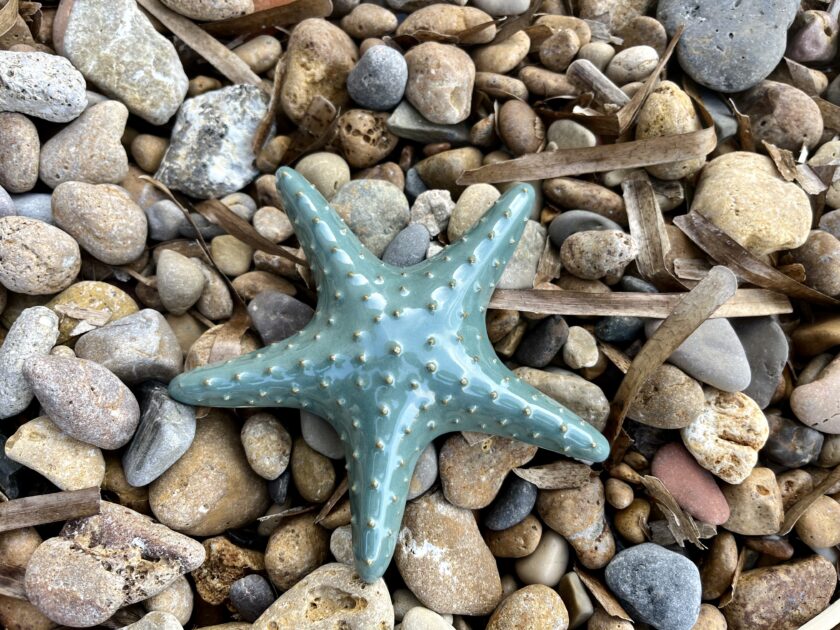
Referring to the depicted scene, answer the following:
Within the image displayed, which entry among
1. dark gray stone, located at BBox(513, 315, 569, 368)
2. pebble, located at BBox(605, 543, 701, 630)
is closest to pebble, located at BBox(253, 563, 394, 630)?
pebble, located at BBox(605, 543, 701, 630)

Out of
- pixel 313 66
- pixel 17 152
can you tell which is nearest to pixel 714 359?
pixel 313 66

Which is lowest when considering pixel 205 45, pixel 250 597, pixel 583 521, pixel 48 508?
pixel 250 597

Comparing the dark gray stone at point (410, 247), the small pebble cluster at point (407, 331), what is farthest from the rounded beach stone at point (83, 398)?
the dark gray stone at point (410, 247)

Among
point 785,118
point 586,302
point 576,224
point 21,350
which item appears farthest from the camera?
point 785,118

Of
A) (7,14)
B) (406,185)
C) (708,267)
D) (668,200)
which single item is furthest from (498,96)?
(7,14)

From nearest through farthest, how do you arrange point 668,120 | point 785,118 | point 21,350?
point 21,350 < point 668,120 < point 785,118

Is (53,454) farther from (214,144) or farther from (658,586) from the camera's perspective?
(658,586)

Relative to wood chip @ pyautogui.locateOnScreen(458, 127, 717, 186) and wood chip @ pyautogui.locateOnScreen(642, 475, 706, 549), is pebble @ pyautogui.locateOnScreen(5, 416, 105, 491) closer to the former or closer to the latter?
wood chip @ pyautogui.locateOnScreen(458, 127, 717, 186)
